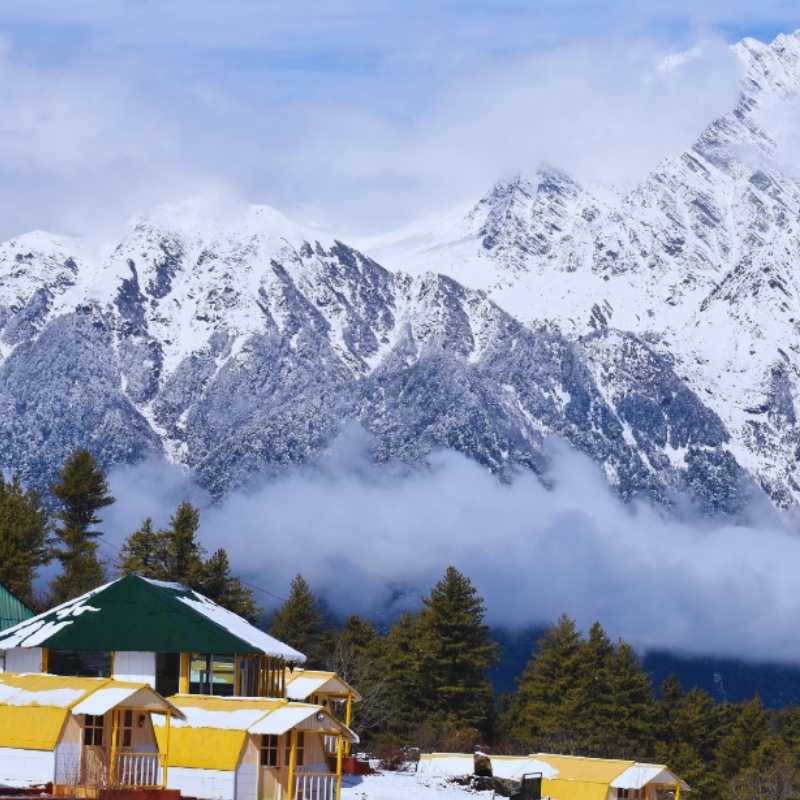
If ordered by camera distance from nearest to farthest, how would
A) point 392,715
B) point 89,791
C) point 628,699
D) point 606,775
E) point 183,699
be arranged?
point 89,791
point 183,699
point 606,775
point 392,715
point 628,699

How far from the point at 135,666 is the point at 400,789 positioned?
12625 millimetres

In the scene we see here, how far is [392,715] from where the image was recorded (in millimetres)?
129375

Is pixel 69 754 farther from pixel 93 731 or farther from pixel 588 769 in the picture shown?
pixel 588 769

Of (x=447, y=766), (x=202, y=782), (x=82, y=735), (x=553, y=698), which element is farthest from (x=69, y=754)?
(x=553, y=698)

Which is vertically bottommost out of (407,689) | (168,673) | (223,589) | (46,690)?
(46,690)

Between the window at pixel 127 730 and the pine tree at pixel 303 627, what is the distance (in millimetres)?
71465

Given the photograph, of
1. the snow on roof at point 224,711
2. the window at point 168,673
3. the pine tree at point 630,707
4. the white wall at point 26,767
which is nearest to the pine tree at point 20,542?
the pine tree at point 630,707

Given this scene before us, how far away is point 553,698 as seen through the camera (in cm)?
14038

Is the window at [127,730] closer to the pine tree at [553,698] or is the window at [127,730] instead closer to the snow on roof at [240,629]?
the snow on roof at [240,629]

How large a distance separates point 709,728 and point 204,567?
53.4 m

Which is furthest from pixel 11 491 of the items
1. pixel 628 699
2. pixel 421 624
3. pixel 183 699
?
pixel 183 699

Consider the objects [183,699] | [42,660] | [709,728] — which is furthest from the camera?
[709,728]

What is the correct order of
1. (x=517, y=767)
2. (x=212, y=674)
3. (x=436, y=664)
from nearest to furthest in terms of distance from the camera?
(x=212, y=674) → (x=517, y=767) → (x=436, y=664)

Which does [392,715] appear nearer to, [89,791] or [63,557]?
[63,557]
